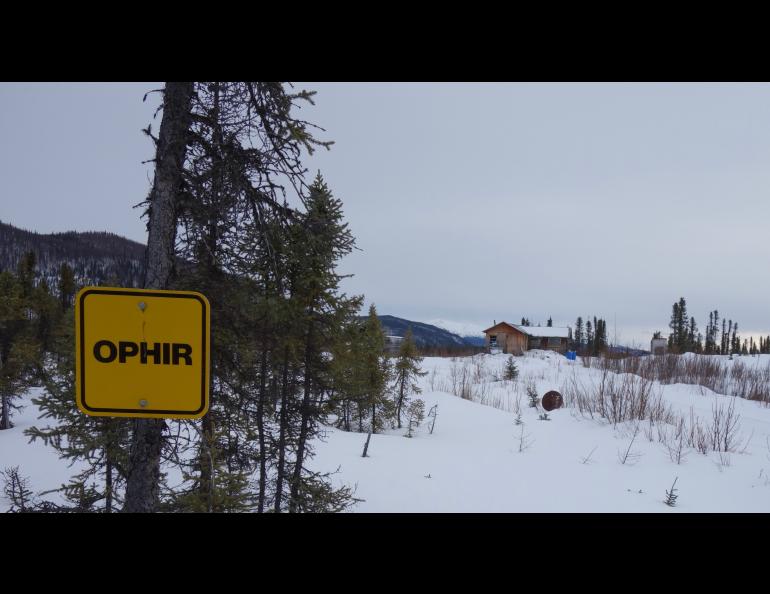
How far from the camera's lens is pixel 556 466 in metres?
7.82

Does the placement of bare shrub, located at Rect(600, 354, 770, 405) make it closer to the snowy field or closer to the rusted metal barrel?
the snowy field

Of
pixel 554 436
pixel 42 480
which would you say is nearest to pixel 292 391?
pixel 554 436

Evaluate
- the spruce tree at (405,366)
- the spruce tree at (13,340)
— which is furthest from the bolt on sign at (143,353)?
the spruce tree at (13,340)

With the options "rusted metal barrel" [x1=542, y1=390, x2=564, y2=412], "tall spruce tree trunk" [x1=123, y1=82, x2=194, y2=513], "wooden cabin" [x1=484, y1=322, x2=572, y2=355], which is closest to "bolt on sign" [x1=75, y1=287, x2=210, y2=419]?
"tall spruce tree trunk" [x1=123, y1=82, x2=194, y2=513]

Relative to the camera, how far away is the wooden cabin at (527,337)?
5662 cm

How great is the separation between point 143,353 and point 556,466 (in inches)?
331

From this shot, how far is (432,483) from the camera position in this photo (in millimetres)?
7395

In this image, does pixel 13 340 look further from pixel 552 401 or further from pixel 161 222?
pixel 552 401

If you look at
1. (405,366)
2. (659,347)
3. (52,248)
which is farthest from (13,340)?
(52,248)

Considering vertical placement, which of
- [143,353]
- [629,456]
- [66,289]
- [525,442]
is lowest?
[525,442]

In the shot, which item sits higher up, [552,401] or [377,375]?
[377,375]

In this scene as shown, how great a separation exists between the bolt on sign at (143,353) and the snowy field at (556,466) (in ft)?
18.6
